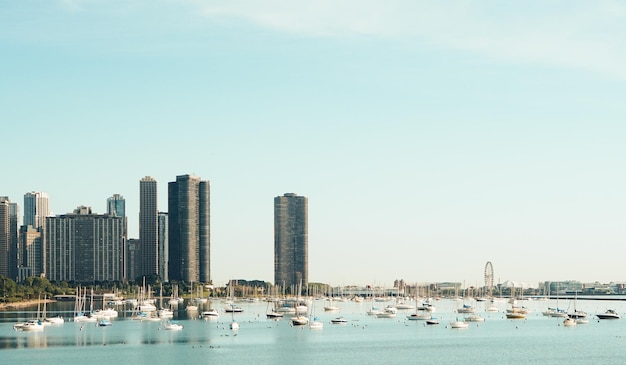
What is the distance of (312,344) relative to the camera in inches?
5276

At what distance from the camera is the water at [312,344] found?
11431 centimetres

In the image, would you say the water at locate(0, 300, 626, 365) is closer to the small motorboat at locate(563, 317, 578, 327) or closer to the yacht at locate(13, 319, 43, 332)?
the yacht at locate(13, 319, 43, 332)

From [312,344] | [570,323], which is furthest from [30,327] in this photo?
[570,323]

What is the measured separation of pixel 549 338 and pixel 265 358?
49.7 m

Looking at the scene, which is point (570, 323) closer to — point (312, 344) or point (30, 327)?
point (312, 344)

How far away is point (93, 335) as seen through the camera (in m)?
148

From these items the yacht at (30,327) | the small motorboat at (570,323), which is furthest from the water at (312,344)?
the small motorboat at (570,323)

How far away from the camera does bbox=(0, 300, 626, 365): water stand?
375ft

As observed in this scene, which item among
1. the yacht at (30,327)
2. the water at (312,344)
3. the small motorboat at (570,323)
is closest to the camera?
the water at (312,344)

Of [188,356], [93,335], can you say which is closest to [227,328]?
[93,335]

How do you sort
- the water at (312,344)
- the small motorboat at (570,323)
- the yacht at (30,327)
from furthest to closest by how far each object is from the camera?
the small motorboat at (570,323), the yacht at (30,327), the water at (312,344)

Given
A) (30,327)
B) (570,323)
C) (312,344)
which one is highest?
(30,327)

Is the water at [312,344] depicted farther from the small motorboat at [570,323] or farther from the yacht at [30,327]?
the small motorboat at [570,323]

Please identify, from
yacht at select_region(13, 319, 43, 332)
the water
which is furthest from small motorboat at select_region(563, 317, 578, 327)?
yacht at select_region(13, 319, 43, 332)
